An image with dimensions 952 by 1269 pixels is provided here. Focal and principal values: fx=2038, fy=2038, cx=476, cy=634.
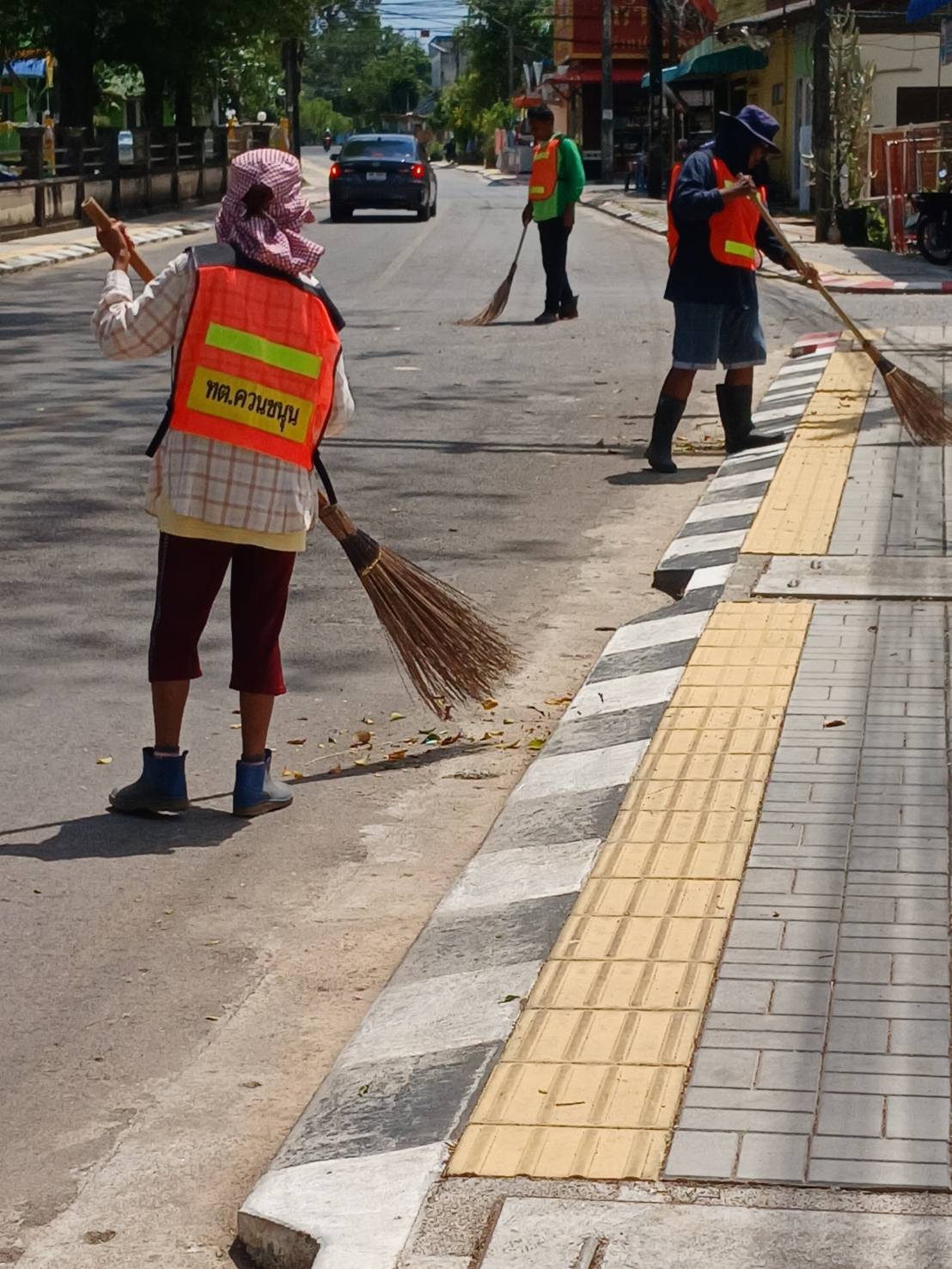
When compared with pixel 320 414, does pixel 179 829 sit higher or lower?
lower

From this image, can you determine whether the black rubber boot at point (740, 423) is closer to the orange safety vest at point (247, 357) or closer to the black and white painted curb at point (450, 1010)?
the black and white painted curb at point (450, 1010)

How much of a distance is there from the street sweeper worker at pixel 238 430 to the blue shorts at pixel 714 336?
499 centimetres

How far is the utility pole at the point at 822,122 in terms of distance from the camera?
86.9 ft

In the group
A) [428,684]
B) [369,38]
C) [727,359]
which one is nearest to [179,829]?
[428,684]

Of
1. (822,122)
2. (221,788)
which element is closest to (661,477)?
(221,788)

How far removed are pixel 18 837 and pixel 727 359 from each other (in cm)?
597

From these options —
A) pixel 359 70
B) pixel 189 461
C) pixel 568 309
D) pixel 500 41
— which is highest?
pixel 359 70

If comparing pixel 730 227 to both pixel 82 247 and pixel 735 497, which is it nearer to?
pixel 735 497

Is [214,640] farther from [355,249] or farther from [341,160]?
[341,160]

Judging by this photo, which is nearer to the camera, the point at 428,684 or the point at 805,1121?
the point at 805,1121

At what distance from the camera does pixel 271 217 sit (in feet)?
16.6

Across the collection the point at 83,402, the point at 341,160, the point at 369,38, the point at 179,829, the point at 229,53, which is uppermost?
the point at 369,38

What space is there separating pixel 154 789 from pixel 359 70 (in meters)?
196

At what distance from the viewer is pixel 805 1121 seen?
317 centimetres
